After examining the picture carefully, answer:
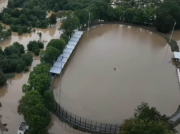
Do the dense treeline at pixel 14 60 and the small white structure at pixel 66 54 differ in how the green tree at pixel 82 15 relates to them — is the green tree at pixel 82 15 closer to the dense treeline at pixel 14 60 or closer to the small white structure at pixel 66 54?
the small white structure at pixel 66 54

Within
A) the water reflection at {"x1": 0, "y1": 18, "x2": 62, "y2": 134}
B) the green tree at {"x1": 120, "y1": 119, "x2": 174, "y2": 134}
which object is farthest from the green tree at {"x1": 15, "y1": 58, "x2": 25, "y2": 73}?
the green tree at {"x1": 120, "y1": 119, "x2": 174, "y2": 134}

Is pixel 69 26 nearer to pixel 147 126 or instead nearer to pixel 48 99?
pixel 48 99

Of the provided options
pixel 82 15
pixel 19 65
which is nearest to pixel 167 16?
pixel 82 15

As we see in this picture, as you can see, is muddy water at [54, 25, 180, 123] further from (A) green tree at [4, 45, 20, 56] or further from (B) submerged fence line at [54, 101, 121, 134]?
(A) green tree at [4, 45, 20, 56]

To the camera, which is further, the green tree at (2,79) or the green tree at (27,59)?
the green tree at (27,59)

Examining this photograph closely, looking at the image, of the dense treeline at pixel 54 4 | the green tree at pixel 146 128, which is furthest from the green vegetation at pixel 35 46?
the green tree at pixel 146 128
